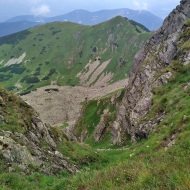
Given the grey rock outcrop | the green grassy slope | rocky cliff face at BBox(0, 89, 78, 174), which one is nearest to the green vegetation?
the green grassy slope

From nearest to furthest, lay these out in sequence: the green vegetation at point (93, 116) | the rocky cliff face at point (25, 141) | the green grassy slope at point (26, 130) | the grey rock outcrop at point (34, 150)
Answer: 1. the grey rock outcrop at point (34, 150)
2. the rocky cliff face at point (25, 141)
3. the green grassy slope at point (26, 130)
4. the green vegetation at point (93, 116)

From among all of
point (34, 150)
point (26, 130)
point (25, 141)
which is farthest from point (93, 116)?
point (34, 150)

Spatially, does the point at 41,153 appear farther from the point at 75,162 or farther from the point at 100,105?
the point at 100,105

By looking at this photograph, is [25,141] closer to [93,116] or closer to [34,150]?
[34,150]

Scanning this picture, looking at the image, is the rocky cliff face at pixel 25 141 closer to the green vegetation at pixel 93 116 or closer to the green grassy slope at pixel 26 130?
the green grassy slope at pixel 26 130

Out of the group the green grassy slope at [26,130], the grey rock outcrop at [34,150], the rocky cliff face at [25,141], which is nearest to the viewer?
the grey rock outcrop at [34,150]

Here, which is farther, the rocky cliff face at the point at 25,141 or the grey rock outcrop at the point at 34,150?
the rocky cliff face at the point at 25,141

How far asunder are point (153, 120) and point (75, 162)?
1426cm

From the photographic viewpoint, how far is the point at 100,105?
9081 centimetres

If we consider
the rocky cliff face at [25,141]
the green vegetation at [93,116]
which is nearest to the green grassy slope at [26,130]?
the rocky cliff face at [25,141]

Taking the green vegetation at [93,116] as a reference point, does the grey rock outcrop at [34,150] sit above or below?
above

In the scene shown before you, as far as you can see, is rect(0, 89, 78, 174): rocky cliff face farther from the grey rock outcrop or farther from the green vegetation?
the green vegetation

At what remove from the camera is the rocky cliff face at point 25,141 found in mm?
18281

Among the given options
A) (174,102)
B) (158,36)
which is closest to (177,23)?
(158,36)
